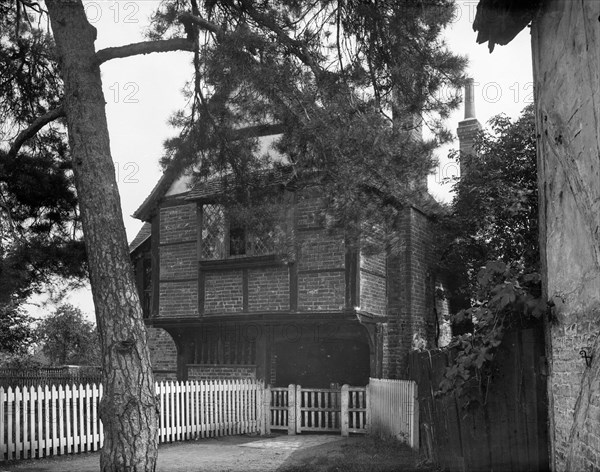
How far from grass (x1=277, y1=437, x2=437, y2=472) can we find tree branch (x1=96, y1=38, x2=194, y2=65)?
18.8ft

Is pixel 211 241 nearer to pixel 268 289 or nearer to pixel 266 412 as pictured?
pixel 268 289

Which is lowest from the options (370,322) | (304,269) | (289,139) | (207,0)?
(370,322)

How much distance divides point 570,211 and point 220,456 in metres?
7.29

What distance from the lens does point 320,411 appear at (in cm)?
1398

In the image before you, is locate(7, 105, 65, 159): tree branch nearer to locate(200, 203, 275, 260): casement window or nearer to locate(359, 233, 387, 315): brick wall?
locate(200, 203, 275, 260): casement window

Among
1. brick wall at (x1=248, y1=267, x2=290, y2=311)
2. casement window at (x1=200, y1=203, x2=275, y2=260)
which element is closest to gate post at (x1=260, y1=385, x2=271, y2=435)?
brick wall at (x1=248, y1=267, x2=290, y2=311)

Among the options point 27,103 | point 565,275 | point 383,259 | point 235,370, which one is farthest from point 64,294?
point 565,275

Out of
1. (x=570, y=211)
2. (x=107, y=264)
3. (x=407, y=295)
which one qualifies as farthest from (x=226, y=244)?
(x=570, y=211)

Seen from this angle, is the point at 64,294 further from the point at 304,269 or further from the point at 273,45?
the point at 273,45

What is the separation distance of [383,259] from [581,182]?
34.1 ft

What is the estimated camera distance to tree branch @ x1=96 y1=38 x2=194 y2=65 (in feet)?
28.6

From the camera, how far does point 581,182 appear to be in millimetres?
5227

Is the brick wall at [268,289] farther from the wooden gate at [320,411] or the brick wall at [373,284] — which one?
the wooden gate at [320,411]

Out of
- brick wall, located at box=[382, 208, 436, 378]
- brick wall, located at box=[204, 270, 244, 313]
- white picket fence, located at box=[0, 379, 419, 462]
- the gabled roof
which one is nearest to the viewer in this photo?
→ white picket fence, located at box=[0, 379, 419, 462]
